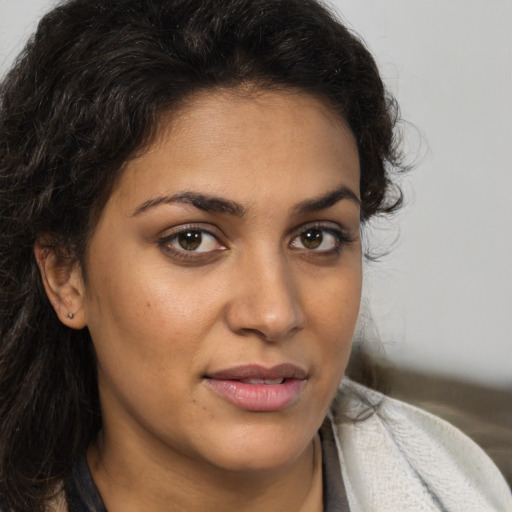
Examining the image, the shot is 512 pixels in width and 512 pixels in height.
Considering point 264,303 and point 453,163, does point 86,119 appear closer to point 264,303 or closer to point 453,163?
point 264,303

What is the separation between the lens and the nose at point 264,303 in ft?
4.43

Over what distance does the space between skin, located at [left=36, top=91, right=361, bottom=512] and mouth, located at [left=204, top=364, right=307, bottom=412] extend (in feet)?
0.03

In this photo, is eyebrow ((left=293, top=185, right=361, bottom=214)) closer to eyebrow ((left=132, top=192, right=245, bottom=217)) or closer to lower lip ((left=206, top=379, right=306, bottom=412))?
eyebrow ((left=132, top=192, right=245, bottom=217))

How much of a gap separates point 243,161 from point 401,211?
3.03 ft

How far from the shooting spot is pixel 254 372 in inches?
54.5

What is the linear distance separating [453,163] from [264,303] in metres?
1.03

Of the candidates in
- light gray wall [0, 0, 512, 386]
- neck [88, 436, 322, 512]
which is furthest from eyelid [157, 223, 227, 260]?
light gray wall [0, 0, 512, 386]

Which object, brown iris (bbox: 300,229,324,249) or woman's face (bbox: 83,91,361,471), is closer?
woman's face (bbox: 83,91,361,471)

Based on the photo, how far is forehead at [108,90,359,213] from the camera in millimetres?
1392

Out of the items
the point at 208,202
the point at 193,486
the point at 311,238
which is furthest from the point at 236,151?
the point at 193,486

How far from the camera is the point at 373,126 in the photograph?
1.66 meters

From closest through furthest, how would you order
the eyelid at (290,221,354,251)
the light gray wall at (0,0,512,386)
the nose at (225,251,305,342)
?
the nose at (225,251,305,342), the eyelid at (290,221,354,251), the light gray wall at (0,0,512,386)

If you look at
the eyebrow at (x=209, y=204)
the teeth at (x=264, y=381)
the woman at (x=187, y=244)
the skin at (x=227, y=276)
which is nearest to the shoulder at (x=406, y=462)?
the woman at (x=187, y=244)

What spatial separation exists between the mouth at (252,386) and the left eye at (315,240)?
19 centimetres
